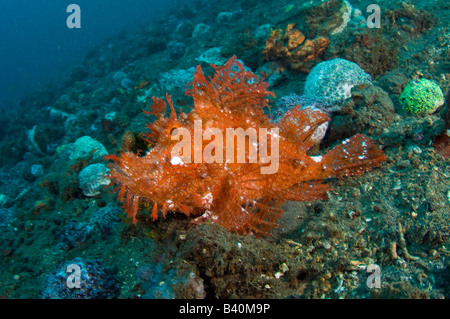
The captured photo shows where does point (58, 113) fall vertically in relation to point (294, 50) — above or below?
below

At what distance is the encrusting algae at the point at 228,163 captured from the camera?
3.26 m

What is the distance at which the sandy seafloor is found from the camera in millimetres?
2736

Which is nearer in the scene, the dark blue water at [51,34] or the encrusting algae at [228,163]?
the encrusting algae at [228,163]

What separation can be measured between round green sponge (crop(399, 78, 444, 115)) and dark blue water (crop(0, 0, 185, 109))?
48878mm

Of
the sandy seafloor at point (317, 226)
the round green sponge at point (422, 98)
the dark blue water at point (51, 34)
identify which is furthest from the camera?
the dark blue water at point (51, 34)

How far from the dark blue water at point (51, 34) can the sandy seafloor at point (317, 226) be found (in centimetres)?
4653

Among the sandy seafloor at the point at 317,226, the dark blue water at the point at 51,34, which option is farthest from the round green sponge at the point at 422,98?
the dark blue water at the point at 51,34

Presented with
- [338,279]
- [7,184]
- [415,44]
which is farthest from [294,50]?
[7,184]

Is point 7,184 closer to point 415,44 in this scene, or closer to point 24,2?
point 415,44

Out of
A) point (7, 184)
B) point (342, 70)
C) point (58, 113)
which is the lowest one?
point (7, 184)

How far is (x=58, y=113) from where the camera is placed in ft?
46.6

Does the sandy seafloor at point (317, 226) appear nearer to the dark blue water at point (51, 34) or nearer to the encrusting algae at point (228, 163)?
the encrusting algae at point (228, 163)
